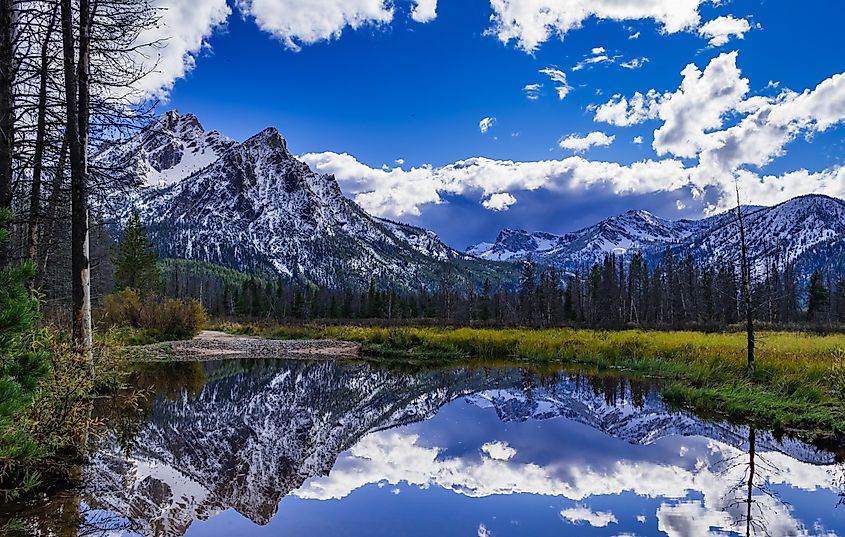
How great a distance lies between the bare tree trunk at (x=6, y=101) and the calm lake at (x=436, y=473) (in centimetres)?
405

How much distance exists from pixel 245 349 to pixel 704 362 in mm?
26055

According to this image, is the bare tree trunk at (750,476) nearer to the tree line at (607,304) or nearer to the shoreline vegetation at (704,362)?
the shoreline vegetation at (704,362)

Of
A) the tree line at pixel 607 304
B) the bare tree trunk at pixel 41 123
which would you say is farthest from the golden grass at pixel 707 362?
the tree line at pixel 607 304

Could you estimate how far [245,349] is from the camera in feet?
114

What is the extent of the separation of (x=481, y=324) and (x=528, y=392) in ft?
134

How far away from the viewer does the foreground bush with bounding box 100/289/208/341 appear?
34.3 m

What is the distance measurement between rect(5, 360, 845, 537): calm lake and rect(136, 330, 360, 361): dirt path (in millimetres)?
13806

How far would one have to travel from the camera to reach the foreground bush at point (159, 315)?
34.3m

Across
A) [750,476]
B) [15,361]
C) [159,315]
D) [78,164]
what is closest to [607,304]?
[159,315]

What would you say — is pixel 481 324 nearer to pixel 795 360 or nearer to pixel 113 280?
pixel 113 280

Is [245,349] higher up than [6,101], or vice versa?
[6,101]

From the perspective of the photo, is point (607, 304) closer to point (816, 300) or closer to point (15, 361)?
point (816, 300)

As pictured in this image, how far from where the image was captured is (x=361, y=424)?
45.2 feet

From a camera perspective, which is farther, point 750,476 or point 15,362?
point 750,476
